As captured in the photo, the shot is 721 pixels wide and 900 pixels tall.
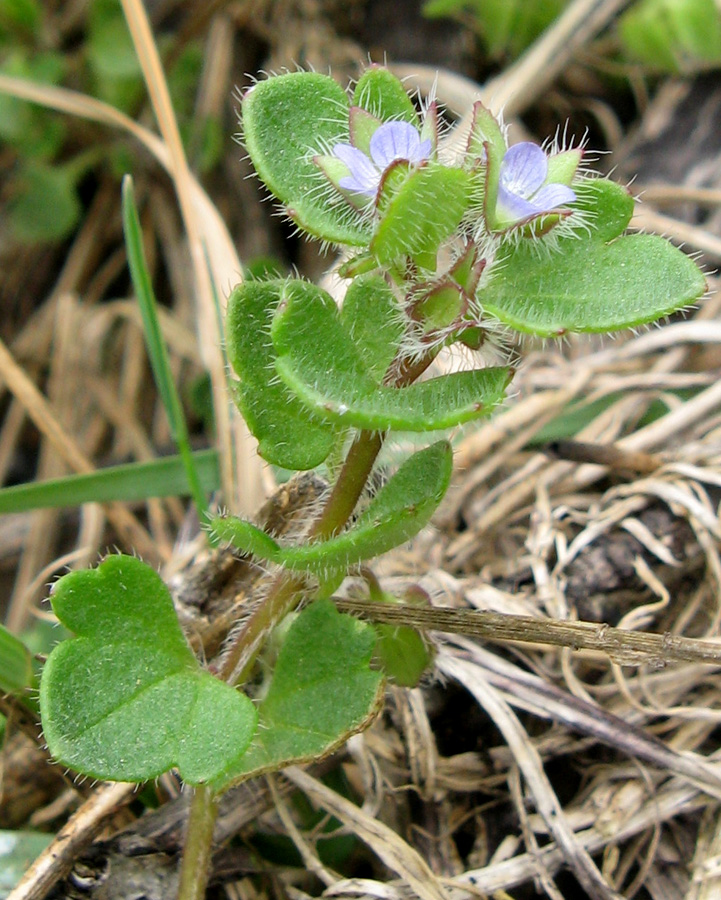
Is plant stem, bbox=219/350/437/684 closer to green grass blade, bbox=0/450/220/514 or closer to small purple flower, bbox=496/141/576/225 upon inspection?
small purple flower, bbox=496/141/576/225

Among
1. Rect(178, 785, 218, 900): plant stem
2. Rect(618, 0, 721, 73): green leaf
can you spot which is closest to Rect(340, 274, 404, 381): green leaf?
Rect(178, 785, 218, 900): plant stem

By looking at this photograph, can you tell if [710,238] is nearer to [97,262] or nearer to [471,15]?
[471,15]

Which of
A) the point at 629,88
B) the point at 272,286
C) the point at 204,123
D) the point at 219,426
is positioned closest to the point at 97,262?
the point at 204,123

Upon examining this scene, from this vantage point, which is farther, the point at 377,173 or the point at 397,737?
the point at 397,737

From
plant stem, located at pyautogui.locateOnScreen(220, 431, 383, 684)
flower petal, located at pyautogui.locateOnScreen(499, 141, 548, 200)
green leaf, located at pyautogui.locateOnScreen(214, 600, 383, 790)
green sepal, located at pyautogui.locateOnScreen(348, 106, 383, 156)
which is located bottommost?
green leaf, located at pyautogui.locateOnScreen(214, 600, 383, 790)

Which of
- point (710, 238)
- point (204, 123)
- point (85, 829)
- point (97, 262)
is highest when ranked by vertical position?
point (204, 123)
